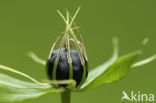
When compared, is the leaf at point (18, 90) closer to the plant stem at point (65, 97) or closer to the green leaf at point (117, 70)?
the plant stem at point (65, 97)

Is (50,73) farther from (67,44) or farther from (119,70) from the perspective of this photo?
(119,70)

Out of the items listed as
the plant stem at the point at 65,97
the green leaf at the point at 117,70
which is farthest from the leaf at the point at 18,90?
the green leaf at the point at 117,70

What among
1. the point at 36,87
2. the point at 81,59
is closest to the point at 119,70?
the point at 81,59

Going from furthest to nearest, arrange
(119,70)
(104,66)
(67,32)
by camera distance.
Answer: (104,66) < (67,32) < (119,70)

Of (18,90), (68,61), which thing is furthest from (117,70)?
(18,90)

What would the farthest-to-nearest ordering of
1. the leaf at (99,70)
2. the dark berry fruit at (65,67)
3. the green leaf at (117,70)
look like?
the leaf at (99,70) < the dark berry fruit at (65,67) < the green leaf at (117,70)

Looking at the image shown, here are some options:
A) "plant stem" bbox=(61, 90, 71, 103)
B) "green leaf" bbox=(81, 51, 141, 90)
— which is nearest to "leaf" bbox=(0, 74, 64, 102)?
"plant stem" bbox=(61, 90, 71, 103)

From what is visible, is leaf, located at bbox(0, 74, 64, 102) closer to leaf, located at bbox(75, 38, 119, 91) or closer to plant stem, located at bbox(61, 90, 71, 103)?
plant stem, located at bbox(61, 90, 71, 103)

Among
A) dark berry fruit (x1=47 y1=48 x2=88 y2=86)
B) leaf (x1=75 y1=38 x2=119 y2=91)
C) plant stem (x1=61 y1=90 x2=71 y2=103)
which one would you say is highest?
A: leaf (x1=75 y1=38 x2=119 y2=91)
